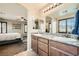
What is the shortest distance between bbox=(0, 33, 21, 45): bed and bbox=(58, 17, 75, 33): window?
Answer: 0.93 metres

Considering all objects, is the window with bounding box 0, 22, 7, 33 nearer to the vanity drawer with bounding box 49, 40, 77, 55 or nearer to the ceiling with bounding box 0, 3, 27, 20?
the ceiling with bounding box 0, 3, 27, 20

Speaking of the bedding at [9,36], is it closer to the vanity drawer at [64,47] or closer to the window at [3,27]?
the window at [3,27]

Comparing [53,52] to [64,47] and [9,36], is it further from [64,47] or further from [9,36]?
[9,36]

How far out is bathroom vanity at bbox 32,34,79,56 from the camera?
1570mm

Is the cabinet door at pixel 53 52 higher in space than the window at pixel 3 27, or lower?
lower

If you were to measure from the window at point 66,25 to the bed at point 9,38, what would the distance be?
0.93 meters

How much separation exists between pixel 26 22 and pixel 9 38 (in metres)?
0.56

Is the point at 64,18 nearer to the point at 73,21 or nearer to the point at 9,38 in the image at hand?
the point at 73,21

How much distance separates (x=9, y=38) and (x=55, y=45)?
3.35 ft

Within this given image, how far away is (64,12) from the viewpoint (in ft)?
6.84

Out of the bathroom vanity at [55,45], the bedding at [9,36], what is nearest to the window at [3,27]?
the bedding at [9,36]

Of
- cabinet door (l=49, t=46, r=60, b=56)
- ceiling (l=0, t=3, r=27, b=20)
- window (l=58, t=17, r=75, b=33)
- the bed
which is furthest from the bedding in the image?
window (l=58, t=17, r=75, b=33)

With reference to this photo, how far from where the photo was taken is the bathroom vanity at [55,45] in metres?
1.57

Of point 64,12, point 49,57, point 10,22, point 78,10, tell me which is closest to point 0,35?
point 10,22
